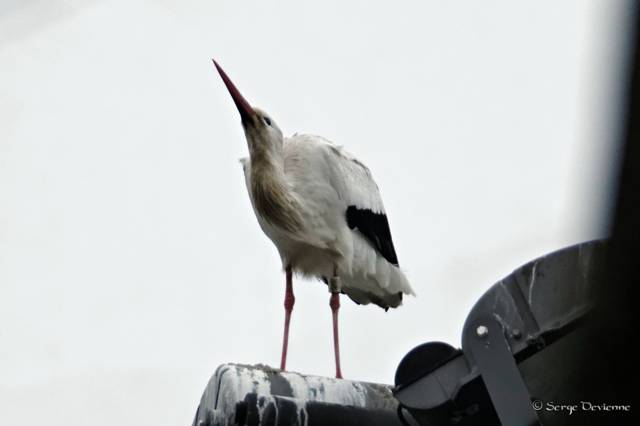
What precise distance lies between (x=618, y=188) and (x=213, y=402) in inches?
98.4

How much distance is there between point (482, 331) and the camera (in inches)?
93.4

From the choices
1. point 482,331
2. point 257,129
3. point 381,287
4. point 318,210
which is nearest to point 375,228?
point 381,287

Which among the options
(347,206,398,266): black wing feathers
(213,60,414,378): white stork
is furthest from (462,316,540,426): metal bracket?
(347,206,398,266): black wing feathers

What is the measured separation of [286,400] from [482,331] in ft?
2.98

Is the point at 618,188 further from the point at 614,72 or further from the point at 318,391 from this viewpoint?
the point at 318,391

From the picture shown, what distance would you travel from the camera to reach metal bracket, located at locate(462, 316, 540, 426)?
7.45 feet

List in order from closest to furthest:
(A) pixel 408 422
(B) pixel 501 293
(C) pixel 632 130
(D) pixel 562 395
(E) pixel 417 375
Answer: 1. (C) pixel 632 130
2. (D) pixel 562 395
3. (B) pixel 501 293
4. (E) pixel 417 375
5. (A) pixel 408 422

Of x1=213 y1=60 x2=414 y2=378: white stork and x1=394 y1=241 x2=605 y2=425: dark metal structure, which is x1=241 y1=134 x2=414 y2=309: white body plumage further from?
x1=394 y1=241 x2=605 y2=425: dark metal structure

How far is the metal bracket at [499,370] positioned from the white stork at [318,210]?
3.33 m

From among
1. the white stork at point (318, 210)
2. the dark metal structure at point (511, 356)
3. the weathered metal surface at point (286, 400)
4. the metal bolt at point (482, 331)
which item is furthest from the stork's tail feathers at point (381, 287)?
the metal bolt at point (482, 331)

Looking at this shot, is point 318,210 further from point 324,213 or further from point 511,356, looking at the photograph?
point 511,356

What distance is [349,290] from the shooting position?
676cm

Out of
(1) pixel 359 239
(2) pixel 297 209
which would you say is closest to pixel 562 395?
(2) pixel 297 209

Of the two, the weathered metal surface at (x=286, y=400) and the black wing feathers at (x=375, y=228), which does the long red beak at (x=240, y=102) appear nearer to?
the black wing feathers at (x=375, y=228)
